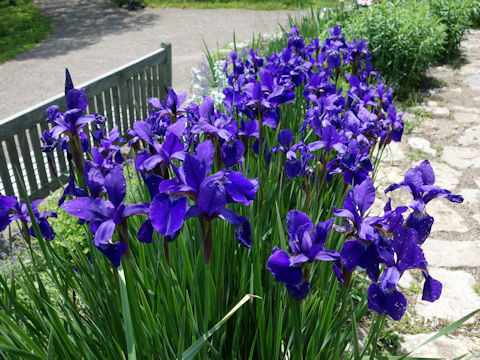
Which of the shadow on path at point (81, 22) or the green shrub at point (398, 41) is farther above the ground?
the green shrub at point (398, 41)

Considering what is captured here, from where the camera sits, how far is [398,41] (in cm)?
518

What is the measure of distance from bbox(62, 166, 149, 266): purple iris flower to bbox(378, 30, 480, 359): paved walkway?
1033 mm

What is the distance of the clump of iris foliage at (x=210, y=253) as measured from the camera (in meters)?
0.98

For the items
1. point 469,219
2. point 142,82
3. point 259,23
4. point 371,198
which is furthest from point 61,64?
point 371,198

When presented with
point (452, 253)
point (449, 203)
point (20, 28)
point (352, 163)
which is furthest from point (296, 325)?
point (20, 28)

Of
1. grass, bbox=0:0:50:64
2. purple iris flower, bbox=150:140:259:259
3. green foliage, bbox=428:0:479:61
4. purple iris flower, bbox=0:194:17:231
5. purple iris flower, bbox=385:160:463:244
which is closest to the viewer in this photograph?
purple iris flower, bbox=150:140:259:259

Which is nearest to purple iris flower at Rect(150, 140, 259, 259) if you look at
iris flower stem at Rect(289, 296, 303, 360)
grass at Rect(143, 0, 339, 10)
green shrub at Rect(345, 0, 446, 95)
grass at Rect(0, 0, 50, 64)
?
iris flower stem at Rect(289, 296, 303, 360)

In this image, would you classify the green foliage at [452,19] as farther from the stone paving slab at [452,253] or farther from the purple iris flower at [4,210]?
the purple iris flower at [4,210]

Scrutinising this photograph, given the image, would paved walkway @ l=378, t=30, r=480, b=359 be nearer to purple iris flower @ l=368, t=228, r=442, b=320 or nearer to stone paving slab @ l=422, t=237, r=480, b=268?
stone paving slab @ l=422, t=237, r=480, b=268

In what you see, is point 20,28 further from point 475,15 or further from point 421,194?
point 421,194

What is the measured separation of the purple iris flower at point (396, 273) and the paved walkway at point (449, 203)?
43cm

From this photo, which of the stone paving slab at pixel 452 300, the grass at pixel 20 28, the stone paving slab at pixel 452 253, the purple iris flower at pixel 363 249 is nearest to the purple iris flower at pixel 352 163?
the purple iris flower at pixel 363 249

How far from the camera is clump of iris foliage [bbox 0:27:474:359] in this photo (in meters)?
0.98

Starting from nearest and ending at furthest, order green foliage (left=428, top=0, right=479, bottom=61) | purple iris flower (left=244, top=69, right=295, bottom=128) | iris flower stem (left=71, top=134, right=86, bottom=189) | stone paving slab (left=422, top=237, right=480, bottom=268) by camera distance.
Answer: iris flower stem (left=71, top=134, right=86, bottom=189) < purple iris flower (left=244, top=69, right=295, bottom=128) < stone paving slab (left=422, top=237, right=480, bottom=268) < green foliage (left=428, top=0, right=479, bottom=61)
